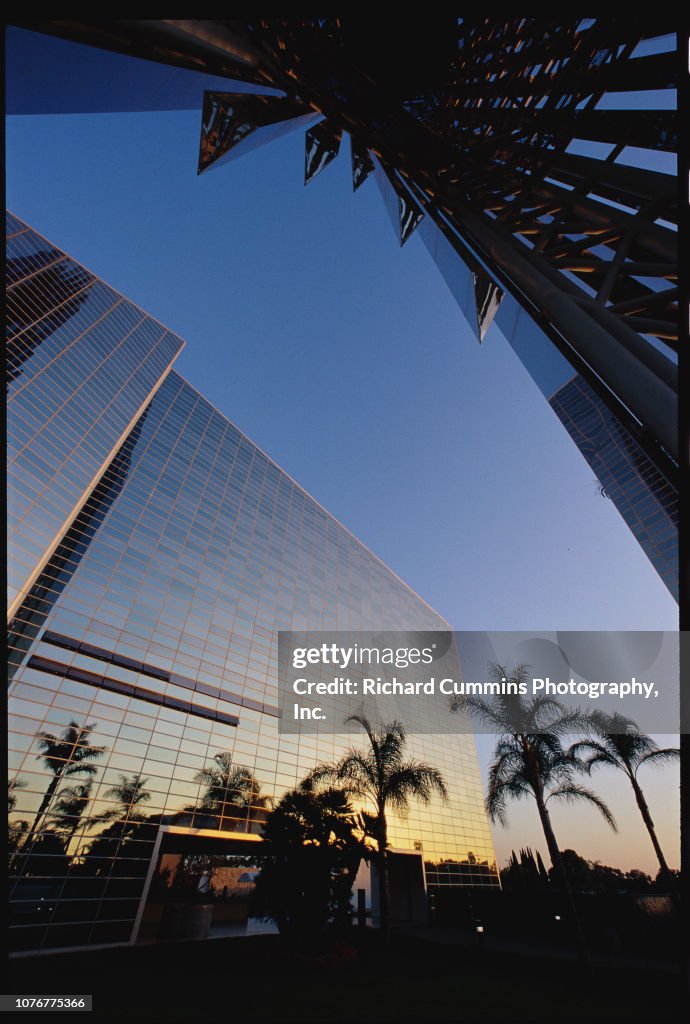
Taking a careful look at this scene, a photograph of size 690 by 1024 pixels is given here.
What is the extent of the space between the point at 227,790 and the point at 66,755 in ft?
29.0

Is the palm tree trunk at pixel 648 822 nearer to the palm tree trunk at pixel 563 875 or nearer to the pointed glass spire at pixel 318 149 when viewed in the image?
the palm tree trunk at pixel 563 875

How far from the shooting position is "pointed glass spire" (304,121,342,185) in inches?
718

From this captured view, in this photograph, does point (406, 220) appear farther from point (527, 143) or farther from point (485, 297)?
point (527, 143)

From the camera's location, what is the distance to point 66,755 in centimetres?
1802

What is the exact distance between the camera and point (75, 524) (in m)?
24.6

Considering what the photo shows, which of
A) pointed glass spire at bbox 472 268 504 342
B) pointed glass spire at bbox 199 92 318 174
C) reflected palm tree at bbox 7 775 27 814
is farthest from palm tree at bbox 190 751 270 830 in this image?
pointed glass spire at bbox 199 92 318 174

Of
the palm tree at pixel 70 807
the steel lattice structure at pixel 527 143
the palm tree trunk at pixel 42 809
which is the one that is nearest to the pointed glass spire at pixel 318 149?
the steel lattice structure at pixel 527 143

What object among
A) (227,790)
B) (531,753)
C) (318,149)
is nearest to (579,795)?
(531,753)

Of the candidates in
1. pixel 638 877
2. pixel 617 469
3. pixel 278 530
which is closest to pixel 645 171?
pixel 617 469

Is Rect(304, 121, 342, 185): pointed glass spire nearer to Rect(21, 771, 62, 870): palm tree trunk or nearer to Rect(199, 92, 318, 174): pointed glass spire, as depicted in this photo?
Rect(199, 92, 318, 174): pointed glass spire

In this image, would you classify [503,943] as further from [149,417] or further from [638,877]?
[149,417]

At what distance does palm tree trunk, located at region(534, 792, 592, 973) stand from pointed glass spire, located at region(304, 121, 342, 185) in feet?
86.2

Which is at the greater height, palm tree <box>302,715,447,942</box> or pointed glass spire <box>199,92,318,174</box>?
pointed glass spire <box>199,92,318,174</box>

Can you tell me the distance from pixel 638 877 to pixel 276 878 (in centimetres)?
3110
